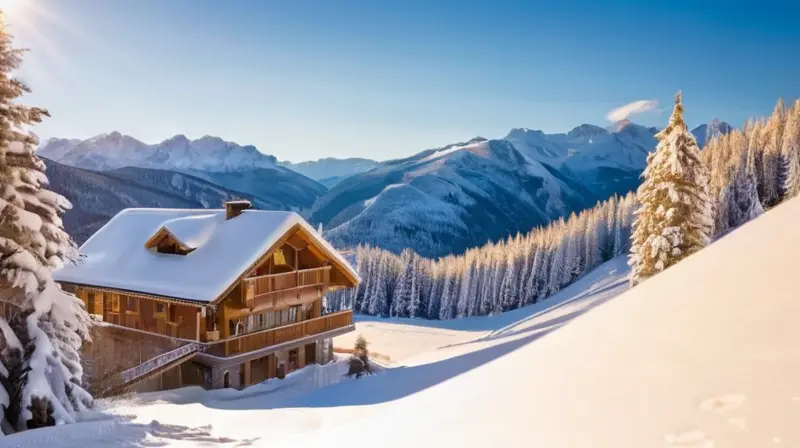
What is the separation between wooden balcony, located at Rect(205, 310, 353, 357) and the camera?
1973cm

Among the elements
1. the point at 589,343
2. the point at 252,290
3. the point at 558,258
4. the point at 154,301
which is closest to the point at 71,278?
the point at 154,301

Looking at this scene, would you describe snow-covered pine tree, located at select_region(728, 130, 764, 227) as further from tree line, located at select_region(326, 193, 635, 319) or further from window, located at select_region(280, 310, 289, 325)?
window, located at select_region(280, 310, 289, 325)

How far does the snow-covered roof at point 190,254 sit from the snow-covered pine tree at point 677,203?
15.4 meters

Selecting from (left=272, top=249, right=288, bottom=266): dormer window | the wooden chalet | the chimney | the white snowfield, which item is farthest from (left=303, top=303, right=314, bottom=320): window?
the white snowfield

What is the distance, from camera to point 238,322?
2159cm

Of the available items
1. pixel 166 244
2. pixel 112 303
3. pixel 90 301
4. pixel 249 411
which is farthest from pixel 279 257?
pixel 90 301

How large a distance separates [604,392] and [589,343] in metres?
0.79

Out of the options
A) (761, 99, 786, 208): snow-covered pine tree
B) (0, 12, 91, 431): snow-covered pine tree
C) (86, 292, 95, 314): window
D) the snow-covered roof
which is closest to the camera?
(0, 12, 91, 431): snow-covered pine tree

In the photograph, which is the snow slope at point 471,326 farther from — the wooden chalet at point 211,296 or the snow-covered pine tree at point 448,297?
the snow-covered pine tree at point 448,297

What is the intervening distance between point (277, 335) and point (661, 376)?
66.6 feet

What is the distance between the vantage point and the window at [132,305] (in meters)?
22.8

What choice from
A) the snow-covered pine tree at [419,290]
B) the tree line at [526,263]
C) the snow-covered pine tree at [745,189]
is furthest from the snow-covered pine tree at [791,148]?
the snow-covered pine tree at [419,290]

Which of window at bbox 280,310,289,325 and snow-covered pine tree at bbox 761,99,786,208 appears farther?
snow-covered pine tree at bbox 761,99,786,208

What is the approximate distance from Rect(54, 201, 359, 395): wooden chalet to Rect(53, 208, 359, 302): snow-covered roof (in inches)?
2.4
